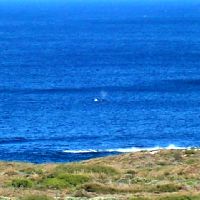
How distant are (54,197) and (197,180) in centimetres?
573

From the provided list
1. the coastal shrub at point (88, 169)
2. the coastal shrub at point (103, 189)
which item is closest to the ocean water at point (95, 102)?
the coastal shrub at point (88, 169)

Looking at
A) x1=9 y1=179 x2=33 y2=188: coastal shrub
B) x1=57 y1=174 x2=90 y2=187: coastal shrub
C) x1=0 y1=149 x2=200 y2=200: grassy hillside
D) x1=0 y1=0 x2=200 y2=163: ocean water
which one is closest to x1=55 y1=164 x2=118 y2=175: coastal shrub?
x1=0 y1=149 x2=200 y2=200: grassy hillside

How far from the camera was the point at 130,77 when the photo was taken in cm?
13812

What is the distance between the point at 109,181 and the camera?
28.9 m

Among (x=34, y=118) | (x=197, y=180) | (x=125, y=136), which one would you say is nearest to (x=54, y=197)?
(x=197, y=180)

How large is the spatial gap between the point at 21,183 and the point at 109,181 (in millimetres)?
3033

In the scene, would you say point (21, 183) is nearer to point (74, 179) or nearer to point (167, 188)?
point (74, 179)

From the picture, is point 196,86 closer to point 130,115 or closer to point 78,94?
point 78,94

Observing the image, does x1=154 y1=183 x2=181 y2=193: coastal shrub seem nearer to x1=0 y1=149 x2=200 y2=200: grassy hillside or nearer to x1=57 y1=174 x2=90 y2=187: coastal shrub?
x1=0 y1=149 x2=200 y2=200: grassy hillside

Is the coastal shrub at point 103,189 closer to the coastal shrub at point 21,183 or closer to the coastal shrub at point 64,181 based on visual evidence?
the coastal shrub at point 64,181

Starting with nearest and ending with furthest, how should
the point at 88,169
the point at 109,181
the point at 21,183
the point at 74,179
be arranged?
the point at 21,183 < the point at 74,179 < the point at 109,181 < the point at 88,169

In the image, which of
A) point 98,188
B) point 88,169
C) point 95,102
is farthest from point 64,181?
point 95,102

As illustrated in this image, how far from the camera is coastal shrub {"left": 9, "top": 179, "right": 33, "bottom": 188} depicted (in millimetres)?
27559

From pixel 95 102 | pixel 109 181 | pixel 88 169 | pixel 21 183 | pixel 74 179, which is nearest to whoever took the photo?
pixel 21 183
